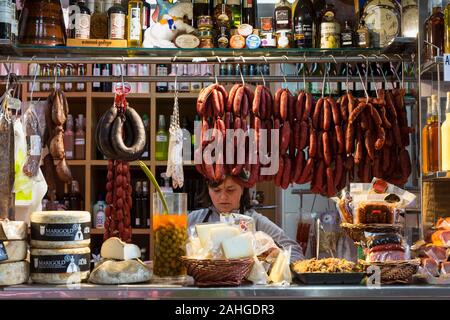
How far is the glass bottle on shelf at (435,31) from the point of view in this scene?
2684 mm

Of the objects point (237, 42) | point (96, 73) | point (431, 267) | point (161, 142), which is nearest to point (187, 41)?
point (237, 42)

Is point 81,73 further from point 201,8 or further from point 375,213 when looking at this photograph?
point 375,213

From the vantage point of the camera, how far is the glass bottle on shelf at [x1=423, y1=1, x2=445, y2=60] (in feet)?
8.80

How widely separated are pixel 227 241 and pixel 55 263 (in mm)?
620

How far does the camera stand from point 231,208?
4000 millimetres

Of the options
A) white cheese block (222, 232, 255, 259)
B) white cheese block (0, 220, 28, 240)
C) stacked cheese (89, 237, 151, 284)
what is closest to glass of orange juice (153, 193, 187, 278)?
stacked cheese (89, 237, 151, 284)

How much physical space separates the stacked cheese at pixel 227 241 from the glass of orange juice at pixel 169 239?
11 cm

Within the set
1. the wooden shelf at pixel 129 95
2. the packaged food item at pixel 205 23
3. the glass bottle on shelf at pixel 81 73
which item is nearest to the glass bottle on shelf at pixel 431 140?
the packaged food item at pixel 205 23

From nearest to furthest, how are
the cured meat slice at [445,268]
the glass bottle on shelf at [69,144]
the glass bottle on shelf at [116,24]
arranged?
the cured meat slice at [445,268] → the glass bottle on shelf at [116,24] → the glass bottle on shelf at [69,144]

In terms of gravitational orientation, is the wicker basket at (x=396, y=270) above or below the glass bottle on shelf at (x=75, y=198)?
below

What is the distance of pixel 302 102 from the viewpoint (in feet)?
9.60

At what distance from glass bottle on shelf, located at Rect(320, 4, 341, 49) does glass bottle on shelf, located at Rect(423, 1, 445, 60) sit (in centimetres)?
46

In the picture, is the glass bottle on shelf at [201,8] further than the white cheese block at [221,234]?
Yes

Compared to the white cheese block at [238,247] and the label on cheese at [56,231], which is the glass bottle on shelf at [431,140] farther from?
the label on cheese at [56,231]
